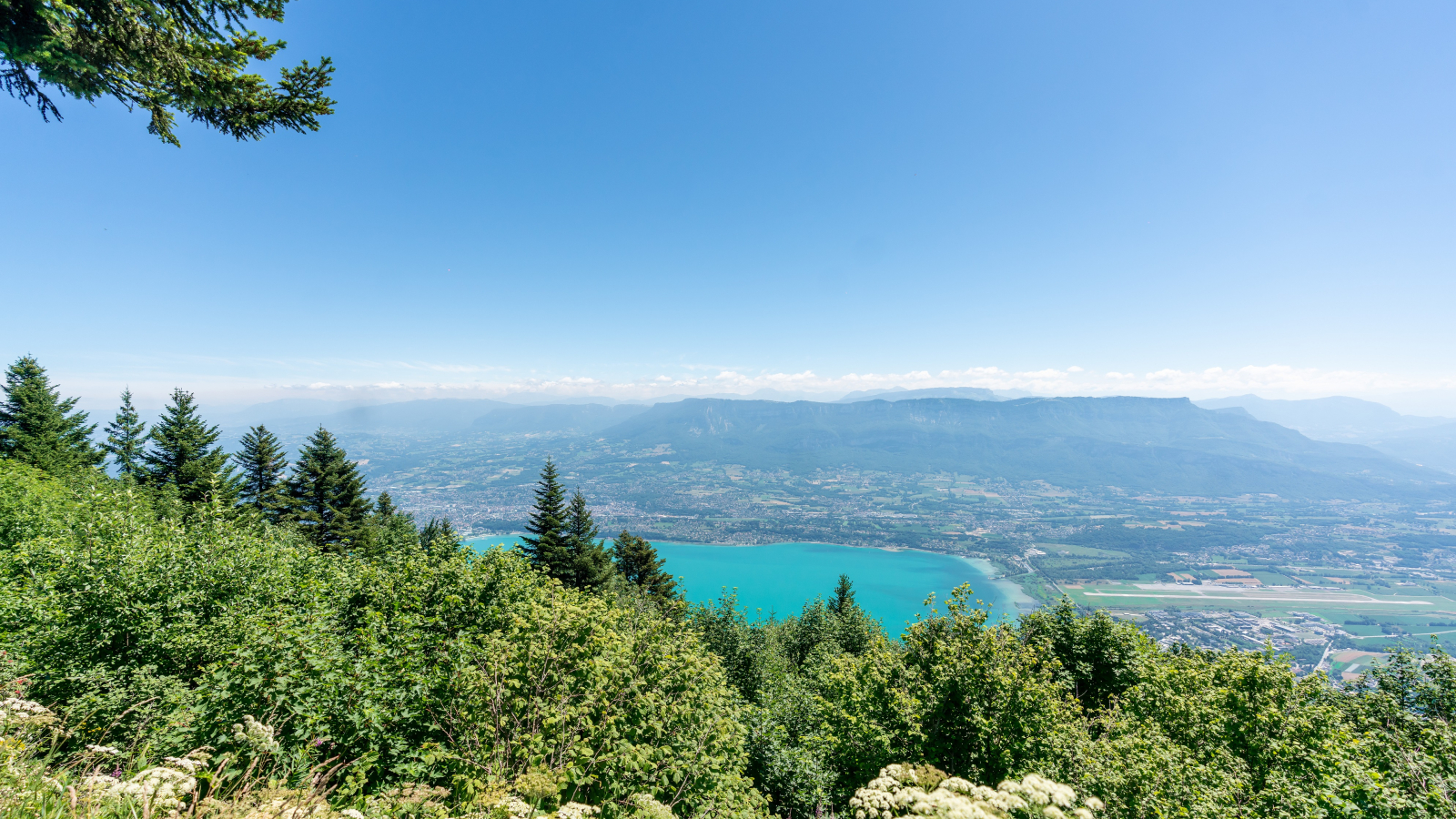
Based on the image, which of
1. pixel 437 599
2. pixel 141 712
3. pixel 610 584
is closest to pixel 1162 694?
pixel 437 599

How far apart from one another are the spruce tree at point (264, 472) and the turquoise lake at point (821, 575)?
54709 millimetres

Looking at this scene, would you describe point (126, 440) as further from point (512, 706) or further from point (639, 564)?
point (512, 706)

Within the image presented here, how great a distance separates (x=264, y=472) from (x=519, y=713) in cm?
2973

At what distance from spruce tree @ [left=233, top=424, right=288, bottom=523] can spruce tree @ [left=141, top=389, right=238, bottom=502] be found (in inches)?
32.3

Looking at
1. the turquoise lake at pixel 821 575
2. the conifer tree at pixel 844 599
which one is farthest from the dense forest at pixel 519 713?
the turquoise lake at pixel 821 575

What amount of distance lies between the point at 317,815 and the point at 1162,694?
18.8 m

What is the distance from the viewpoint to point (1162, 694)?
12.8 m

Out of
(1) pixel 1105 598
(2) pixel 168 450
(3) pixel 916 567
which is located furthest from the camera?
(3) pixel 916 567

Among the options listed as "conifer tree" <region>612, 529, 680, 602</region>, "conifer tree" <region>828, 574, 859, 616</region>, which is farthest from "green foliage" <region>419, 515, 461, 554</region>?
"conifer tree" <region>828, 574, 859, 616</region>

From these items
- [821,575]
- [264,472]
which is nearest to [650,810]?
[264,472]

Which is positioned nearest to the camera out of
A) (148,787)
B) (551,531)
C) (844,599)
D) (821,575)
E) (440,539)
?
(148,787)

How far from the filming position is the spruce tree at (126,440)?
24453 millimetres

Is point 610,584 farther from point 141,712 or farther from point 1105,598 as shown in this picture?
point 1105,598

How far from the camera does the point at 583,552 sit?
28.1 metres
